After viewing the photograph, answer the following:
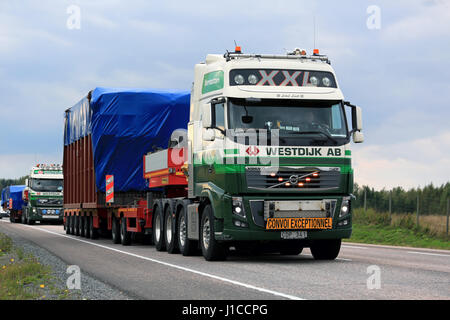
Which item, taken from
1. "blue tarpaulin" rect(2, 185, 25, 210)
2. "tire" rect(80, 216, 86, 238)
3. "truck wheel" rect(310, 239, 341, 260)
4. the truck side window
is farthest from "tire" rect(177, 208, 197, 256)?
"blue tarpaulin" rect(2, 185, 25, 210)

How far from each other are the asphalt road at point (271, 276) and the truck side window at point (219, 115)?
9.01 feet

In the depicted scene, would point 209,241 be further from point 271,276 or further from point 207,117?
point 271,276

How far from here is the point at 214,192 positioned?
Result: 52.0 feet

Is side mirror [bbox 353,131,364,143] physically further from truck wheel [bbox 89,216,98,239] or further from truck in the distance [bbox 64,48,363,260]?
truck wheel [bbox 89,216,98,239]

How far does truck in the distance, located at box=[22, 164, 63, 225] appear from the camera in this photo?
153 ft

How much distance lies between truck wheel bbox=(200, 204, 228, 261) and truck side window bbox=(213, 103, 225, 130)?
6.06 feet

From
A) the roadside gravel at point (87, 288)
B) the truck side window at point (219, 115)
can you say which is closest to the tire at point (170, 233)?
the roadside gravel at point (87, 288)

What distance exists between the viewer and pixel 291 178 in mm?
15352

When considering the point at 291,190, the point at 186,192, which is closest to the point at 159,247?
the point at 186,192

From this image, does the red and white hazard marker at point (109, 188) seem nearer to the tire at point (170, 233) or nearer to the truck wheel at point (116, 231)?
the truck wheel at point (116, 231)

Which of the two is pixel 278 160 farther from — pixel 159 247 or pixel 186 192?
pixel 159 247

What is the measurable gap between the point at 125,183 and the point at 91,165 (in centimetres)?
241

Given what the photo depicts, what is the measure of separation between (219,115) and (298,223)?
2.63 m

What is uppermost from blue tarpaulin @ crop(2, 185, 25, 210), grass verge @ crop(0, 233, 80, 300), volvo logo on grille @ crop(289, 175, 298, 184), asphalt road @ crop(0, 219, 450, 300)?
blue tarpaulin @ crop(2, 185, 25, 210)
